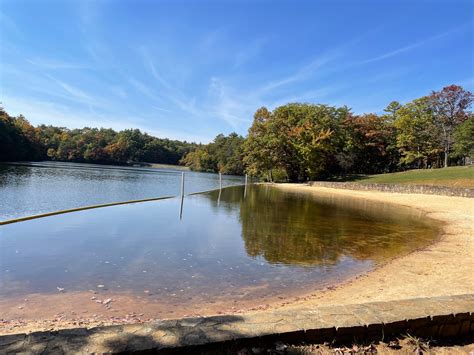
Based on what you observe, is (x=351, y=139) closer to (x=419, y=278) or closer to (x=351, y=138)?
(x=351, y=138)

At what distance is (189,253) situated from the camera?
7934 millimetres

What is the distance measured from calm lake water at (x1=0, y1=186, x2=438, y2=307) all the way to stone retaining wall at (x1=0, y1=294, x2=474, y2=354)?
96.2 inches

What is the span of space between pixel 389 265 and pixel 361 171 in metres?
54.6

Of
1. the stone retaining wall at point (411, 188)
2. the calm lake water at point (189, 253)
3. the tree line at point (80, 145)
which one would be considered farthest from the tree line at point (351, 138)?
the tree line at point (80, 145)

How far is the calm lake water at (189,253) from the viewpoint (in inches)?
224

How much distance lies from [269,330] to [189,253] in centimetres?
537

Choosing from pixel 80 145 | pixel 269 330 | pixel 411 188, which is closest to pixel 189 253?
pixel 269 330

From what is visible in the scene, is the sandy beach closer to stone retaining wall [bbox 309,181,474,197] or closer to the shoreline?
the shoreline

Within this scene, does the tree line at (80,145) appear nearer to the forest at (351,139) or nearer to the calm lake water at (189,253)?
the forest at (351,139)

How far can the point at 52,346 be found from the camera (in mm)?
2379

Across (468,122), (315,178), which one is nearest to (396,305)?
(468,122)

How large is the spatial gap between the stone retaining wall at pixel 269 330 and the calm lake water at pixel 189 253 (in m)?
2.44

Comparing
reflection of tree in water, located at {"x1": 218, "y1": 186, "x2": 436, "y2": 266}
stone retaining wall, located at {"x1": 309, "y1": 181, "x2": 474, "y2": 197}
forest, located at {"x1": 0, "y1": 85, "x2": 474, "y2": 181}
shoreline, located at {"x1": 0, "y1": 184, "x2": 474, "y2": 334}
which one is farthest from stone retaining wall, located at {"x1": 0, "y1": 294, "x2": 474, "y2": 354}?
forest, located at {"x1": 0, "y1": 85, "x2": 474, "y2": 181}

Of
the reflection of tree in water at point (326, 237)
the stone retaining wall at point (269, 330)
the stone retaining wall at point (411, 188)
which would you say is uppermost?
the stone retaining wall at point (411, 188)
